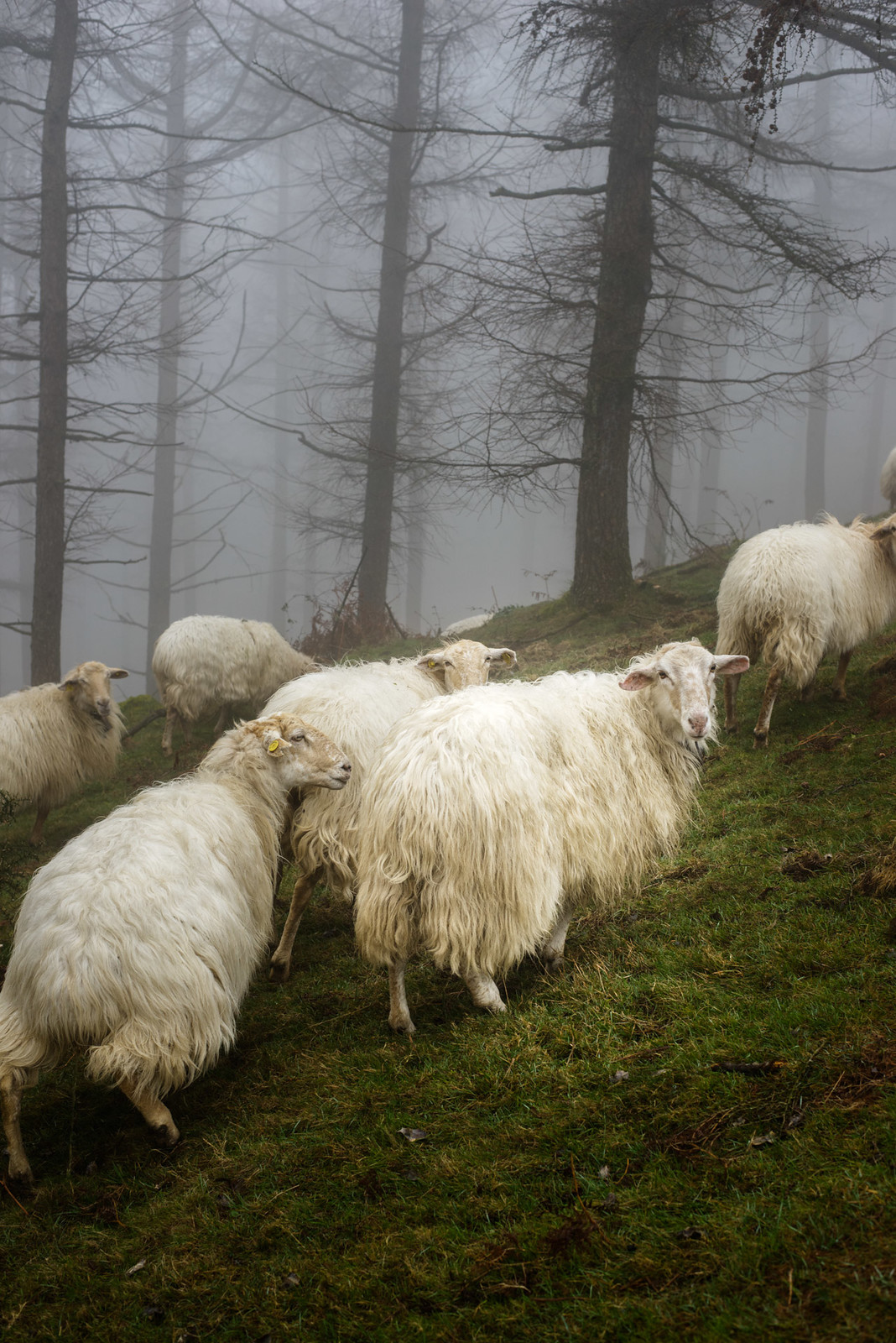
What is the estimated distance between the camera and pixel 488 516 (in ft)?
189

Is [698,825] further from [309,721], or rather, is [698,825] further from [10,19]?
[10,19]

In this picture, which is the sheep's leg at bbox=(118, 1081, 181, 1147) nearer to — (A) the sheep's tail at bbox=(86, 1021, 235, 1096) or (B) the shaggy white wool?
(A) the sheep's tail at bbox=(86, 1021, 235, 1096)

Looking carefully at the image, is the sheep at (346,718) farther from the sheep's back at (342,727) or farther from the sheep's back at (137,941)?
the sheep's back at (137,941)

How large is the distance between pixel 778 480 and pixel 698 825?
44909 mm

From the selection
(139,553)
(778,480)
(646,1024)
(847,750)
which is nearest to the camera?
(646,1024)

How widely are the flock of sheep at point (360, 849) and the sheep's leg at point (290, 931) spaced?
2 centimetres

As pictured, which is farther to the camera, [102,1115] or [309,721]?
[309,721]

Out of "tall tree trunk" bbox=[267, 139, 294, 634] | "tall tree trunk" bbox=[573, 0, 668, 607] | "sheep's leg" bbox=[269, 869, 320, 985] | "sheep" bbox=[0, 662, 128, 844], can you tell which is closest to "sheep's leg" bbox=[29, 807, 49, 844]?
"sheep" bbox=[0, 662, 128, 844]

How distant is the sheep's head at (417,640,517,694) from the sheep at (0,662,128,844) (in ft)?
11.6

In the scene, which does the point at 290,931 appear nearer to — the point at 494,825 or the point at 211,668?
the point at 494,825

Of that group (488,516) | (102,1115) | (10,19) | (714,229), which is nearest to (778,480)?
(488,516)

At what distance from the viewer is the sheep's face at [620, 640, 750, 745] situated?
4.34 meters

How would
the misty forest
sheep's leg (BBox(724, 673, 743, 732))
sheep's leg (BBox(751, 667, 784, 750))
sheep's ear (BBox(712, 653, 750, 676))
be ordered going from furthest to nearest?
1. sheep's leg (BBox(724, 673, 743, 732))
2. sheep's leg (BBox(751, 667, 784, 750))
3. sheep's ear (BBox(712, 653, 750, 676))
4. the misty forest

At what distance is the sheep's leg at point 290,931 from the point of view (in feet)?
15.9
